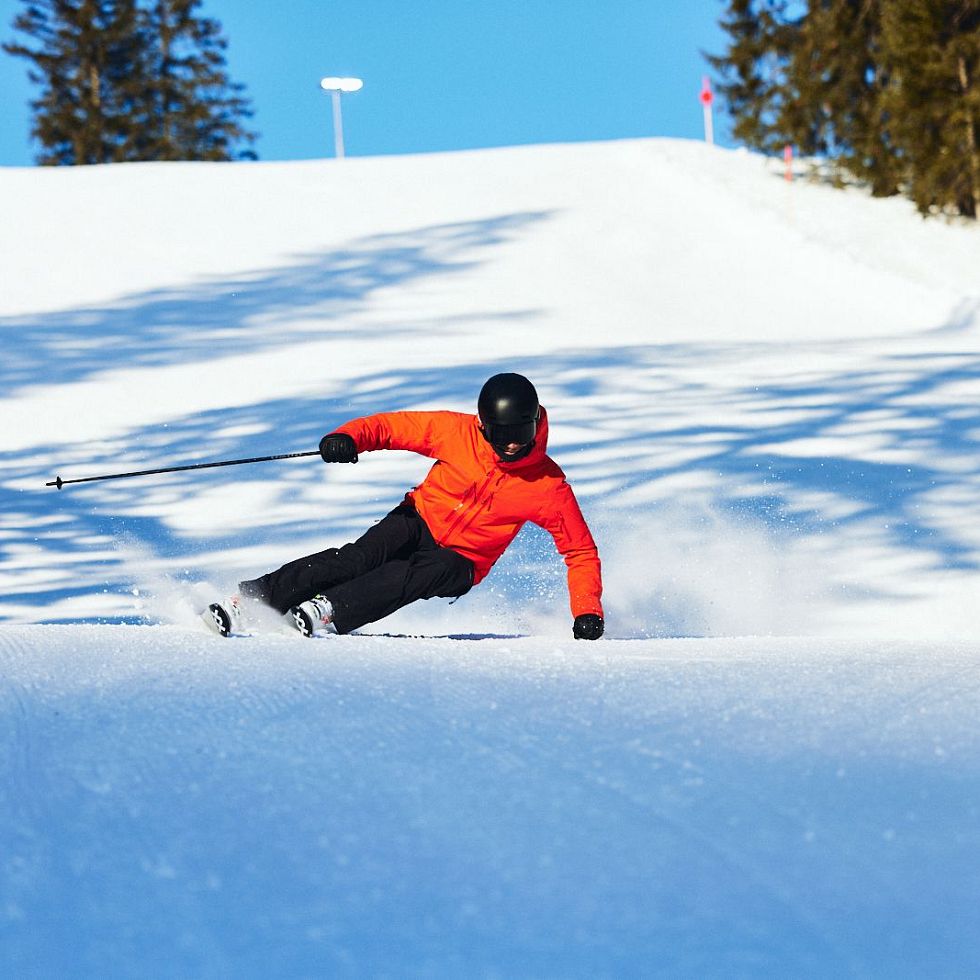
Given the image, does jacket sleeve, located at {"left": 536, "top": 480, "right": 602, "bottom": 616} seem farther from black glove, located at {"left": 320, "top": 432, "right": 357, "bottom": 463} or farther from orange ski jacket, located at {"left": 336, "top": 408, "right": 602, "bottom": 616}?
black glove, located at {"left": 320, "top": 432, "right": 357, "bottom": 463}

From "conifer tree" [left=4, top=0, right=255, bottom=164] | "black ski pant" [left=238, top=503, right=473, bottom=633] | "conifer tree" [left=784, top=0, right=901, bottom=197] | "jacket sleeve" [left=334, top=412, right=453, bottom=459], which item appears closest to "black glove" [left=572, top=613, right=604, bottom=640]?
"black ski pant" [left=238, top=503, right=473, bottom=633]

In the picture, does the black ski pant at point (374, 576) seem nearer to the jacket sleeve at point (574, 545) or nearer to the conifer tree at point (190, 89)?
the jacket sleeve at point (574, 545)

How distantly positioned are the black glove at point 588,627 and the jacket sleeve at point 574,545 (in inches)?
5.9

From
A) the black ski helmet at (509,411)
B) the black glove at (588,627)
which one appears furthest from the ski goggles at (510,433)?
the black glove at (588,627)

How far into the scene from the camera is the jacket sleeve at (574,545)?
3.99 metres

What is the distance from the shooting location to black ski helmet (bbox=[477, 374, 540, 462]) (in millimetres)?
3805

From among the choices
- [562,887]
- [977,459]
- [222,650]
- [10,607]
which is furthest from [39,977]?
[977,459]

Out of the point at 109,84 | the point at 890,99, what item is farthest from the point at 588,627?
the point at 109,84

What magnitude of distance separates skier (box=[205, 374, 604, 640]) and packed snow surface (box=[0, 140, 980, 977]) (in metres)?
0.23

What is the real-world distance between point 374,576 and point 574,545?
699mm

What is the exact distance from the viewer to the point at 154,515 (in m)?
6.23

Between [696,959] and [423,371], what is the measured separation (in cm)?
791

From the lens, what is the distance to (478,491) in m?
4.12

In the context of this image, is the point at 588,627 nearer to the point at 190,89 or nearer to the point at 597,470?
the point at 597,470
